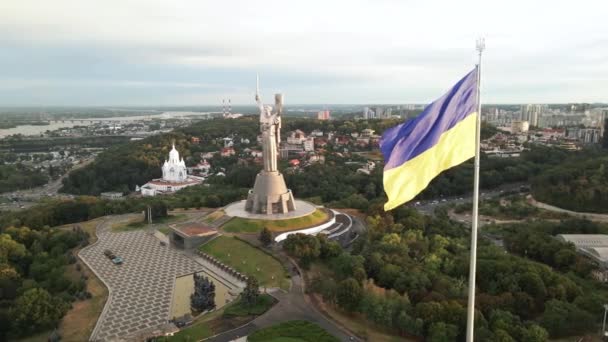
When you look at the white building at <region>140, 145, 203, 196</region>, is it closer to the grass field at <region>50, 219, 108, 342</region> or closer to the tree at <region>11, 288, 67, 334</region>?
the grass field at <region>50, 219, 108, 342</region>

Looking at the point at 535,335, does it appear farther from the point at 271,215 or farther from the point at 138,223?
the point at 138,223

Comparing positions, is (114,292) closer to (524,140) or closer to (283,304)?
(283,304)

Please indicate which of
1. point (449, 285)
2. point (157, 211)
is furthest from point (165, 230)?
point (449, 285)

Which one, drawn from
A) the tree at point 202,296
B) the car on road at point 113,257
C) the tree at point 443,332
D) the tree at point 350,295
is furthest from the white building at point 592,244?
the car on road at point 113,257

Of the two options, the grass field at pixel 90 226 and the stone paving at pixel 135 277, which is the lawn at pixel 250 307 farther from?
the grass field at pixel 90 226

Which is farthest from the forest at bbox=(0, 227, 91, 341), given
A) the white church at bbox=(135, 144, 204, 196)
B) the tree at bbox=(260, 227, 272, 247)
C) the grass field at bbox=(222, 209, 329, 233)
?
the white church at bbox=(135, 144, 204, 196)

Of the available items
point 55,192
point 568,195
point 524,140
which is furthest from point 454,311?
point 524,140
